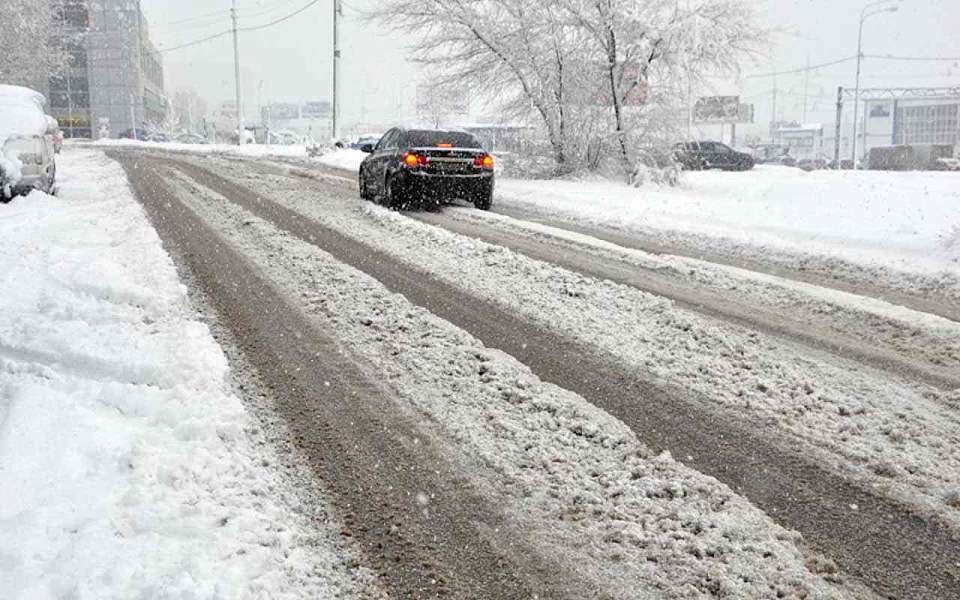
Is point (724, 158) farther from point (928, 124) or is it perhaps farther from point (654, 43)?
point (928, 124)

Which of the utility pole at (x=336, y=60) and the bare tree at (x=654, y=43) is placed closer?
the bare tree at (x=654, y=43)

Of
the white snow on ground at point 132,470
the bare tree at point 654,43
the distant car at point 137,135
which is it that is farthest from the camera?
the distant car at point 137,135

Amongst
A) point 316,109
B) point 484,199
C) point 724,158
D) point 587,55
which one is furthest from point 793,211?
point 316,109

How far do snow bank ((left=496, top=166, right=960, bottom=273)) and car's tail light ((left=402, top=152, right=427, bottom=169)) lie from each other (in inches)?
98.0

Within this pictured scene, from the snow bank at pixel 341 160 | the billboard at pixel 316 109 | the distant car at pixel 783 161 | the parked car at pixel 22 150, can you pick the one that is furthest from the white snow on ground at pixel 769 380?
the billboard at pixel 316 109

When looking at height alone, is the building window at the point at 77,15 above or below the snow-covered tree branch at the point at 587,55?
above

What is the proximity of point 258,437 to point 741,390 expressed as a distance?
9.11 ft

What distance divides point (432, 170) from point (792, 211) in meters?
6.91

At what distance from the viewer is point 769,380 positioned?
4.46 m

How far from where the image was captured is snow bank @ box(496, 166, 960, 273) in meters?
9.76

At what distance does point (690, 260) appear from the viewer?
8.62m

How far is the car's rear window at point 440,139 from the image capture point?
1380cm

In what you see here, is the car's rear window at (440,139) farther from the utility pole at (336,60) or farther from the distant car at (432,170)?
the utility pole at (336,60)

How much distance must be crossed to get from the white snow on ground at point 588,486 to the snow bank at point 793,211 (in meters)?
6.31
